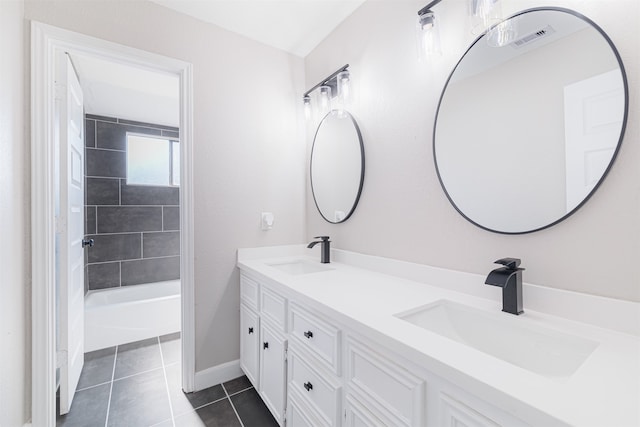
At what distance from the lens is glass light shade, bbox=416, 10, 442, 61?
3.96ft

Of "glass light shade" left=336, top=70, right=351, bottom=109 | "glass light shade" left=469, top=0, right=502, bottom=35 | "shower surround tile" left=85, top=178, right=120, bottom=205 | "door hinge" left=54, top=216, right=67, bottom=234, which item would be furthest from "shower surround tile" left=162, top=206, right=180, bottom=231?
"glass light shade" left=469, top=0, right=502, bottom=35

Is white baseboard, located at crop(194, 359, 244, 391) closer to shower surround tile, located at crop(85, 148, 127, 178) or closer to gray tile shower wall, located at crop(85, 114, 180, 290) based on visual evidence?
gray tile shower wall, located at crop(85, 114, 180, 290)

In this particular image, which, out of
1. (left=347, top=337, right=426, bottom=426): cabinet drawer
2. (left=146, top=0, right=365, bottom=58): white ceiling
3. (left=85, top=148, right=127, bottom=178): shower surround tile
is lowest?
(left=347, top=337, right=426, bottom=426): cabinet drawer

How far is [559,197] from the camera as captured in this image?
910mm

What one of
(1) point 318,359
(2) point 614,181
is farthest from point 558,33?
(1) point 318,359

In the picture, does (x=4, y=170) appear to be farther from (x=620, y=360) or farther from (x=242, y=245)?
(x=620, y=360)

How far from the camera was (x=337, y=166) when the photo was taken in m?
1.89

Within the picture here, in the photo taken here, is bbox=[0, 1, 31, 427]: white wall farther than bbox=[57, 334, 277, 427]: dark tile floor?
No

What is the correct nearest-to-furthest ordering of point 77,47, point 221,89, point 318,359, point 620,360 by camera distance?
point 620,360
point 318,359
point 77,47
point 221,89

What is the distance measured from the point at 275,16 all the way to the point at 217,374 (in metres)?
2.38

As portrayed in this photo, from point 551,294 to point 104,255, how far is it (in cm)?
390

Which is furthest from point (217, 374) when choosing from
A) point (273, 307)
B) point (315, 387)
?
point (315, 387)

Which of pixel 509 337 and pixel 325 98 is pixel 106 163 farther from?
pixel 509 337

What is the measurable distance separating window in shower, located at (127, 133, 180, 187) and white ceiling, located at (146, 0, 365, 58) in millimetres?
2012
